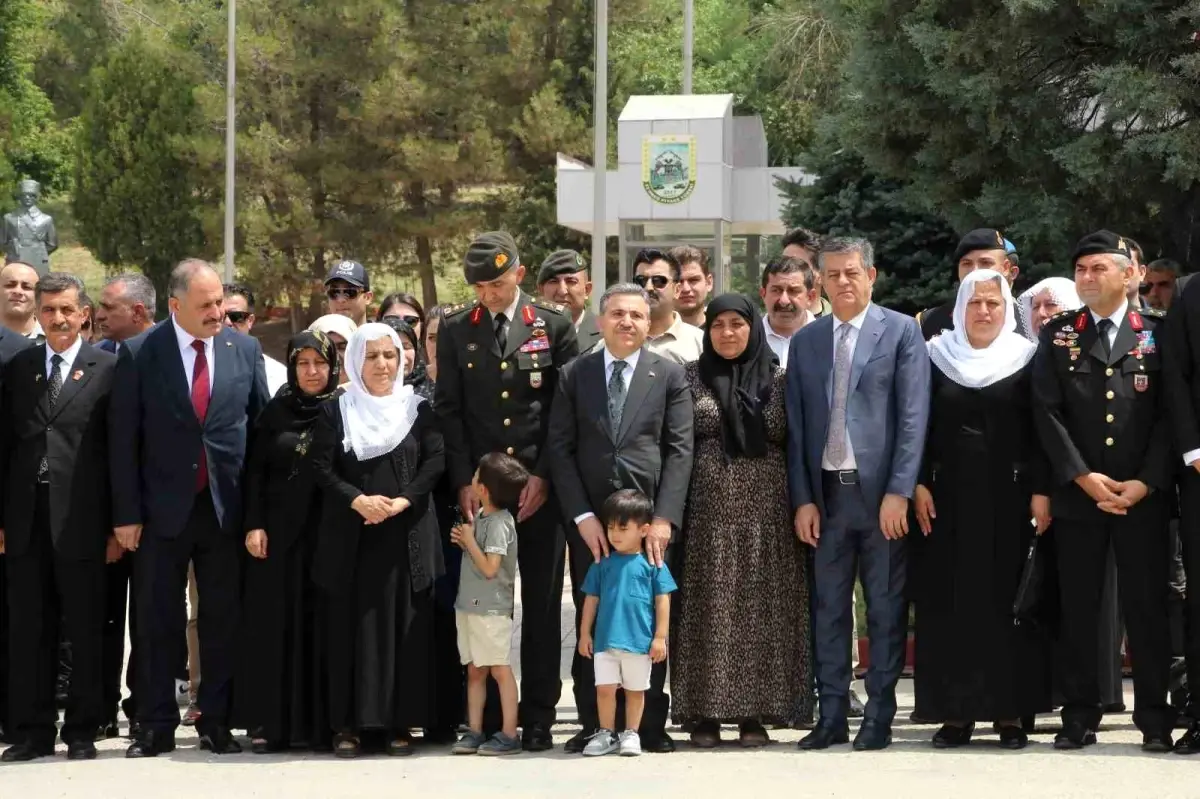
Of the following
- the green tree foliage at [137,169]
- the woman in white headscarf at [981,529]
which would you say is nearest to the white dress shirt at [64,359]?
the woman in white headscarf at [981,529]

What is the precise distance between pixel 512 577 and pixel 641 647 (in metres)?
0.73

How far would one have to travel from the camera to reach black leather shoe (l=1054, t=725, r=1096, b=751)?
720 cm

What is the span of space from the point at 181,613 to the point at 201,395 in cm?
97

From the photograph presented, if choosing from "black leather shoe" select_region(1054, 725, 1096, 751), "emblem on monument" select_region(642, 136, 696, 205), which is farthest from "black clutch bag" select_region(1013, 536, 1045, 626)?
"emblem on monument" select_region(642, 136, 696, 205)

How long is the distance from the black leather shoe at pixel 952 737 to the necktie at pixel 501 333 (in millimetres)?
2506

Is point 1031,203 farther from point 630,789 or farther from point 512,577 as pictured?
point 630,789

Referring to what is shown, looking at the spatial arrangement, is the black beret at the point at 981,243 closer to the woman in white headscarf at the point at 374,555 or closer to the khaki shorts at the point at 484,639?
the woman in white headscarf at the point at 374,555

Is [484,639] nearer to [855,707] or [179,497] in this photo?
[179,497]

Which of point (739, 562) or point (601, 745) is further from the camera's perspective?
point (739, 562)

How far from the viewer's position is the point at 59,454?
25.0 ft

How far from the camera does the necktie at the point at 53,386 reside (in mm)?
7633

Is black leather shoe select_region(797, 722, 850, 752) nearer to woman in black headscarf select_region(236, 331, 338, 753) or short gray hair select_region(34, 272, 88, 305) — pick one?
woman in black headscarf select_region(236, 331, 338, 753)

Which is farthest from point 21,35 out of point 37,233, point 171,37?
point 37,233

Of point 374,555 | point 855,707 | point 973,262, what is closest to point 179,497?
point 374,555
